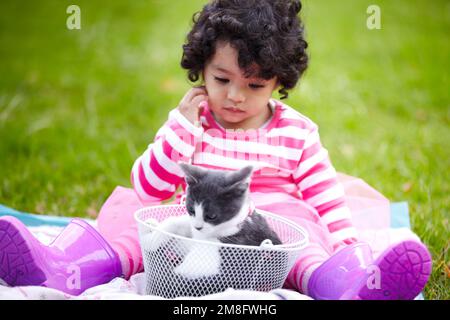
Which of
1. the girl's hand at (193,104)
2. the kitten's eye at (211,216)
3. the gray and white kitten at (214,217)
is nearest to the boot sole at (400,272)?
the gray and white kitten at (214,217)

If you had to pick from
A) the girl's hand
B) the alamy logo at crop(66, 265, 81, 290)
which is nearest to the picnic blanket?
the alamy logo at crop(66, 265, 81, 290)

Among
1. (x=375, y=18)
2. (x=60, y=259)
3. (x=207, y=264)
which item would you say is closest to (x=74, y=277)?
(x=60, y=259)

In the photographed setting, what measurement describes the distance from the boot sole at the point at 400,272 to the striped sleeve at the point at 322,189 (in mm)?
534

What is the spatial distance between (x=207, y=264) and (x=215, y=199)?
0.61ft

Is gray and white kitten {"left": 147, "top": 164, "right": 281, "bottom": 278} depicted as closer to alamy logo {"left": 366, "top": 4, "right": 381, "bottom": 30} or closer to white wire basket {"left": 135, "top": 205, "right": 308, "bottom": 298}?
white wire basket {"left": 135, "top": 205, "right": 308, "bottom": 298}

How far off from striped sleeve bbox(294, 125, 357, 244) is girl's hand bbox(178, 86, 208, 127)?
0.42 metres

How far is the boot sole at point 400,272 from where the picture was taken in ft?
4.91

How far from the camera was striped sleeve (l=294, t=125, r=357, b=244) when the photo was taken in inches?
81.4

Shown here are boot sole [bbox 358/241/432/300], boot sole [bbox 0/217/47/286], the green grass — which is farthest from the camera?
the green grass

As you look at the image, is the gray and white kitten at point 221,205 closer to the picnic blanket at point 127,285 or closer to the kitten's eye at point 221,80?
the picnic blanket at point 127,285

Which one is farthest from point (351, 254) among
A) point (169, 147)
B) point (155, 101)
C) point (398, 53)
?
point (398, 53)

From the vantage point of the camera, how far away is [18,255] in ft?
5.41
